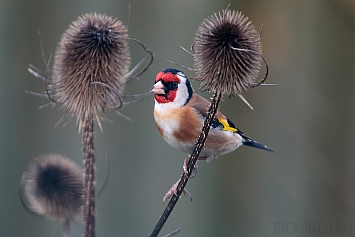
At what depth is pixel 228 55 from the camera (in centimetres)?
90

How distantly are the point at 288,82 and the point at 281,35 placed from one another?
0.27 meters

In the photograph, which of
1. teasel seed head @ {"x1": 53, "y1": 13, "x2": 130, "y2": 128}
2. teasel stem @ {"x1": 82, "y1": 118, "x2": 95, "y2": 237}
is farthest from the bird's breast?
teasel stem @ {"x1": 82, "y1": 118, "x2": 95, "y2": 237}

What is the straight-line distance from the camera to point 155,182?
2.29m

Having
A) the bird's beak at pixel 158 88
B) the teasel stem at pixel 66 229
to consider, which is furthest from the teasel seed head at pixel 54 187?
the bird's beak at pixel 158 88

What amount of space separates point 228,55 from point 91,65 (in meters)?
0.43

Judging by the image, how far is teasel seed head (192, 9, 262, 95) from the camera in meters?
0.88

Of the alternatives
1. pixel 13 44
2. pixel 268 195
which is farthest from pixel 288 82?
pixel 13 44

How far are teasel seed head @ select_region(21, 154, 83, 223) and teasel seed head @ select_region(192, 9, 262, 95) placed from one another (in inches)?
23.6

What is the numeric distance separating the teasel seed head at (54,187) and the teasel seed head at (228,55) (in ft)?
1.96

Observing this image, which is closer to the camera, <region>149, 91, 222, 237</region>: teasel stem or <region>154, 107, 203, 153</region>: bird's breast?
<region>149, 91, 222, 237</region>: teasel stem

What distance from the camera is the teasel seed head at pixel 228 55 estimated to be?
34.8 inches

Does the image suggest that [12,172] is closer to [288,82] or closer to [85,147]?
[85,147]

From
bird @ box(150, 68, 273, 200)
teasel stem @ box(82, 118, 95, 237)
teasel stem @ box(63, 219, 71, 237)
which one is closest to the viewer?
teasel stem @ box(82, 118, 95, 237)

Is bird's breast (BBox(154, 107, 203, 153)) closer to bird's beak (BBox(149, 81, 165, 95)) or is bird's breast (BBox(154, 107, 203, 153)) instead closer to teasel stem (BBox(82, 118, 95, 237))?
bird's beak (BBox(149, 81, 165, 95))
